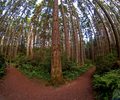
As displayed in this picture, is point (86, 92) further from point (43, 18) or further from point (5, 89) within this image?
point (43, 18)

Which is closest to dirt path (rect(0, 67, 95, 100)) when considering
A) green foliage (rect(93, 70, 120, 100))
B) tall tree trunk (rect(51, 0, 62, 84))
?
green foliage (rect(93, 70, 120, 100))

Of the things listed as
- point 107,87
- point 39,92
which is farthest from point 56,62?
point 107,87

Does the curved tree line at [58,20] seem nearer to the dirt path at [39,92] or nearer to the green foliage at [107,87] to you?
the dirt path at [39,92]

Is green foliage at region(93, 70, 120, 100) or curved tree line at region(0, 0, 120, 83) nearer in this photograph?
green foliage at region(93, 70, 120, 100)

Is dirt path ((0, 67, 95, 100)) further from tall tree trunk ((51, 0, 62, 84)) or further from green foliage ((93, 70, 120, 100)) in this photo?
tall tree trunk ((51, 0, 62, 84))

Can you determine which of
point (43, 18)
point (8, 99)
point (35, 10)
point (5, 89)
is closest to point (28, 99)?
point (8, 99)

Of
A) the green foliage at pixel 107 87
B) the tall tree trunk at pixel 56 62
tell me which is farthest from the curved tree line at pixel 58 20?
the green foliage at pixel 107 87

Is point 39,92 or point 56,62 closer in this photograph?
point 39,92

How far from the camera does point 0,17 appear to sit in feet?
69.2

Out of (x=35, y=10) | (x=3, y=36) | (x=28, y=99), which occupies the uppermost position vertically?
(x=35, y=10)

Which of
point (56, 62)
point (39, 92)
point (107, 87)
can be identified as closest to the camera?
point (107, 87)

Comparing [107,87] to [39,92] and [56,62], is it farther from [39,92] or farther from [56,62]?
[56,62]

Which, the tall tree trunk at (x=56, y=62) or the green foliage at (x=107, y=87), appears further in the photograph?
the tall tree trunk at (x=56, y=62)

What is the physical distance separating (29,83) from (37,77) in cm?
134
